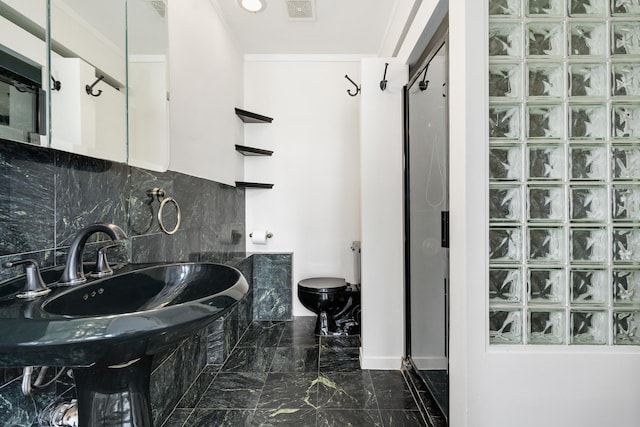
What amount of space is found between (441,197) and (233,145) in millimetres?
1730

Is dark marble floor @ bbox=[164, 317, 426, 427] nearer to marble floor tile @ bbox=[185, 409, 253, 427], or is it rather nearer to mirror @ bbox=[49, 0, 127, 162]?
marble floor tile @ bbox=[185, 409, 253, 427]

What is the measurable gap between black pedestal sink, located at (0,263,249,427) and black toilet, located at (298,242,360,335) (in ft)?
4.51

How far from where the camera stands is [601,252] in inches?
40.4

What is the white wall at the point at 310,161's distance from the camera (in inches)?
109

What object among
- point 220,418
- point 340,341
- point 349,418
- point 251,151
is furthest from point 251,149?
point 349,418

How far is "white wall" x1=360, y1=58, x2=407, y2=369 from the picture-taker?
1928mm

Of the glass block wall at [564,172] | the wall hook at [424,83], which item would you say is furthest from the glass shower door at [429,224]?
the glass block wall at [564,172]

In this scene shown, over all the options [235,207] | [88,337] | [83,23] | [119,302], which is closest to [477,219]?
[88,337]

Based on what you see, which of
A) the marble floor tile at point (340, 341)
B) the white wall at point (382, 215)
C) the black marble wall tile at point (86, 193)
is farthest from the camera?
the marble floor tile at point (340, 341)

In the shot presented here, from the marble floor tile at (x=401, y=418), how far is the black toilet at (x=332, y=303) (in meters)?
0.88

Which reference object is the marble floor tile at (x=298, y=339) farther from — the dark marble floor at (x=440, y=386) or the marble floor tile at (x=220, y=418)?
the dark marble floor at (x=440, y=386)

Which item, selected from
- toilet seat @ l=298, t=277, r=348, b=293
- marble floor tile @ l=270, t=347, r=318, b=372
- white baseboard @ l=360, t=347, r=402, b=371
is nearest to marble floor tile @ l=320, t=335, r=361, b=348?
marble floor tile @ l=270, t=347, r=318, b=372

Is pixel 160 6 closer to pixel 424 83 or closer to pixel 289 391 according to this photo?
pixel 424 83

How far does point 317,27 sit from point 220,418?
270cm
